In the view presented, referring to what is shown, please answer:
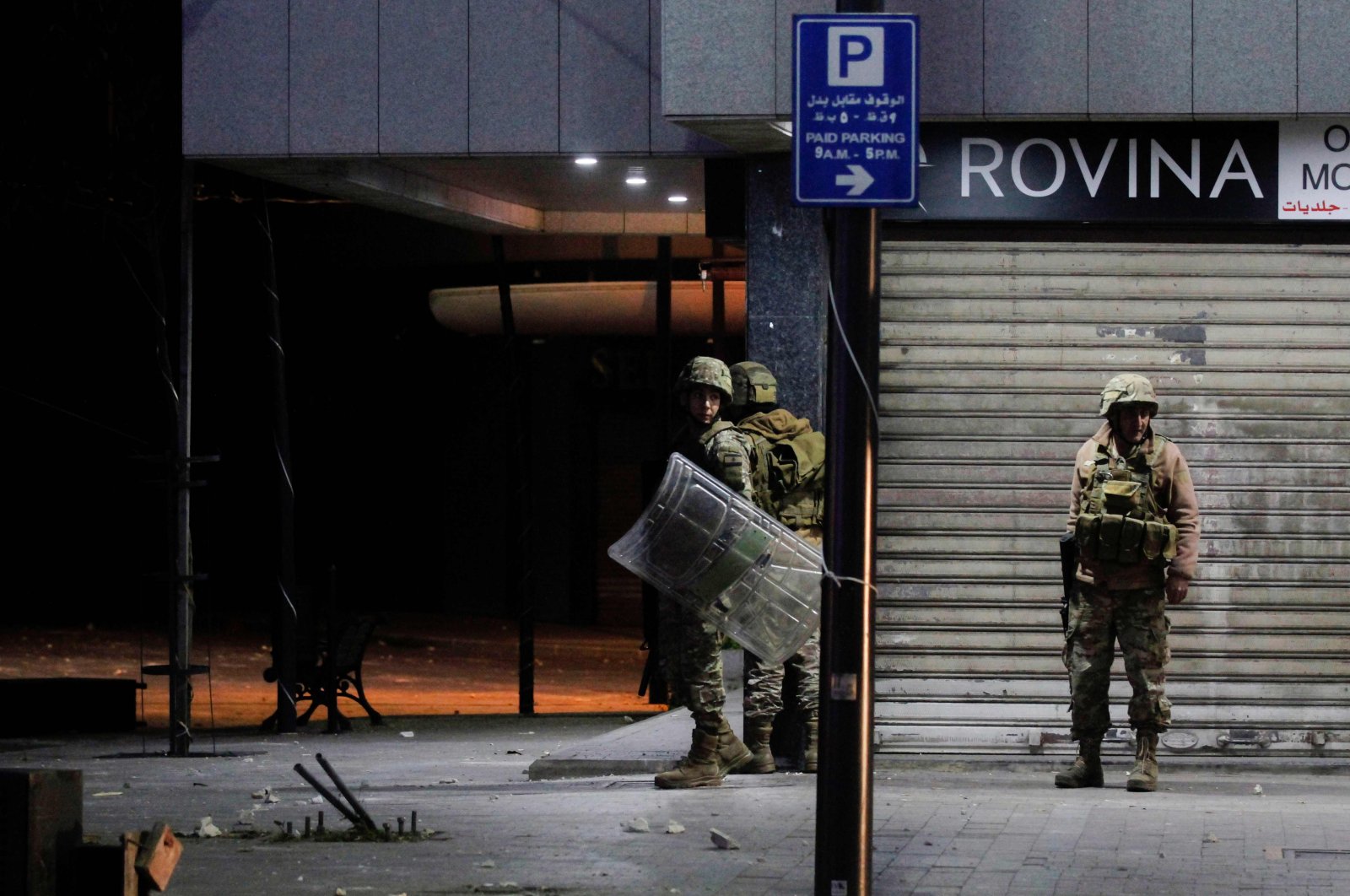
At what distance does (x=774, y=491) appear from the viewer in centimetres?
962

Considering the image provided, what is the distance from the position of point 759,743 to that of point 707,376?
185 cm

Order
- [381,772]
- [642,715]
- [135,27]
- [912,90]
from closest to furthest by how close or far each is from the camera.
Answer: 1. [912,90]
2. [381,772]
3. [642,715]
4. [135,27]

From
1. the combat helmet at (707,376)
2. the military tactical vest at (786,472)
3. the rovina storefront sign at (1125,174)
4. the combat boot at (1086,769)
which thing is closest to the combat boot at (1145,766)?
the combat boot at (1086,769)

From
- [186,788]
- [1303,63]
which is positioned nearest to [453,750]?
[186,788]

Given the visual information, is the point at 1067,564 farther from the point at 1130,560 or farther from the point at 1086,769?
the point at 1086,769

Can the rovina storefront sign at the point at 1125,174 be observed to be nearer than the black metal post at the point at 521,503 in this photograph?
Yes

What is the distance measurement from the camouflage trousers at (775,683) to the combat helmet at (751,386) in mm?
1175

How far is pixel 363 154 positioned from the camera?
1134 centimetres

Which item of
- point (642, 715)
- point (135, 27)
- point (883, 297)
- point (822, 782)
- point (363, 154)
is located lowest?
point (642, 715)

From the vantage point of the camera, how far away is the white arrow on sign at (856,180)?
6.11m

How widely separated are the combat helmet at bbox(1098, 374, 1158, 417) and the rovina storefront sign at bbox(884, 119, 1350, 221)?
141 cm

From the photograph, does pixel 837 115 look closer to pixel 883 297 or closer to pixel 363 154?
pixel 883 297

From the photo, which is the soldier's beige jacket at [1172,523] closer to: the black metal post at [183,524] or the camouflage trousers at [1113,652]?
the camouflage trousers at [1113,652]

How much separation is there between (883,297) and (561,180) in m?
2.97
